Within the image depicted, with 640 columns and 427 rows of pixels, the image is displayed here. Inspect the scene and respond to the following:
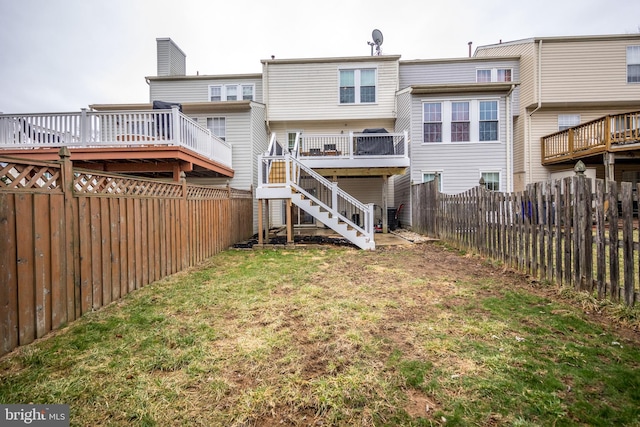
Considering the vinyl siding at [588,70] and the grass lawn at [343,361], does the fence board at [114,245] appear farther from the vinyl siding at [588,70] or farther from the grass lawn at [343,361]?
the vinyl siding at [588,70]

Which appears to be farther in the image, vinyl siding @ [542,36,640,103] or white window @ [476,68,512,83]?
white window @ [476,68,512,83]

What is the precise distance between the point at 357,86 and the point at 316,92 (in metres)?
2.07

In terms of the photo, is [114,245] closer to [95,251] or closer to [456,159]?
[95,251]

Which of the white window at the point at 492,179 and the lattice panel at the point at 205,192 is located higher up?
the white window at the point at 492,179

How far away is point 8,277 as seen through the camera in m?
2.71

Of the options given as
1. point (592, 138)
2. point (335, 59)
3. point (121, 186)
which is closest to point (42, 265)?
point (121, 186)

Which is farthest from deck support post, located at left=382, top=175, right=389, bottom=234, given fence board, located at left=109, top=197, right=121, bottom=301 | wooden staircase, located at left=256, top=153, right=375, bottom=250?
fence board, located at left=109, top=197, right=121, bottom=301

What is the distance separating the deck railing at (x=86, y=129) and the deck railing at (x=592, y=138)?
15.9 metres

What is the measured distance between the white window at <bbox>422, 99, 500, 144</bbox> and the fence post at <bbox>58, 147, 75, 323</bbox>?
12.8m

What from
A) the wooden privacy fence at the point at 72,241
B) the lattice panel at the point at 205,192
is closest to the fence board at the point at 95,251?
the wooden privacy fence at the point at 72,241

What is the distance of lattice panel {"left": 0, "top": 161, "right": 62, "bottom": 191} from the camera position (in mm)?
2807

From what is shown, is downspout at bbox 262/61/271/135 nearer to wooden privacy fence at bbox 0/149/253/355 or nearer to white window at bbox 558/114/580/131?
wooden privacy fence at bbox 0/149/253/355

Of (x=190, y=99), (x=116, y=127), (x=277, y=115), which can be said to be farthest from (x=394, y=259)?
(x=190, y=99)

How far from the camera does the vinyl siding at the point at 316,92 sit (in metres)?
14.4
